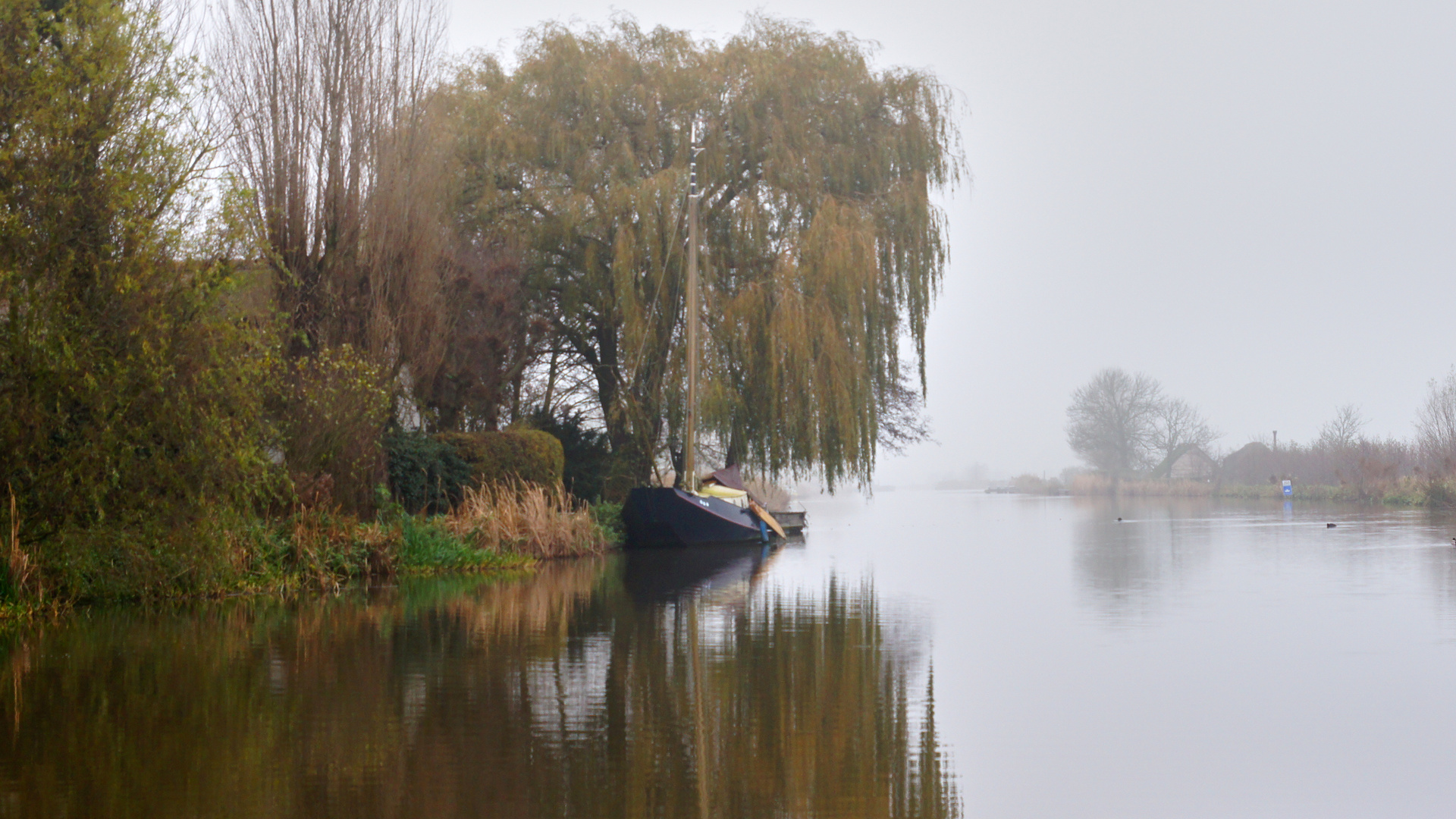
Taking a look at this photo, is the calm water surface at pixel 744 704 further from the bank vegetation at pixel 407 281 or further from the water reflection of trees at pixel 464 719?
the bank vegetation at pixel 407 281

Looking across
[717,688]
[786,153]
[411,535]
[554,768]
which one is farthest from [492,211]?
[554,768]

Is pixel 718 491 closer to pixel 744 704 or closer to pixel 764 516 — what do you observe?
pixel 764 516

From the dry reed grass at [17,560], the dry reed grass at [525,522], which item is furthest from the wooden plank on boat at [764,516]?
the dry reed grass at [17,560]

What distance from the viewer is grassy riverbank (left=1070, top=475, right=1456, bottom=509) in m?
40.5

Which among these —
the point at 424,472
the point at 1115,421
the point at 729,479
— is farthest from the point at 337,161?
the point at 1115,421

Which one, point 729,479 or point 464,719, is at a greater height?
point 729,479

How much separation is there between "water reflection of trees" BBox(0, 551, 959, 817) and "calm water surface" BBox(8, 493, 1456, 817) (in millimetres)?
25

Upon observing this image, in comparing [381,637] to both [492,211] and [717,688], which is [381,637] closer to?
[717,688]

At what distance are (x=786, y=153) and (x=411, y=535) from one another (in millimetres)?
12340

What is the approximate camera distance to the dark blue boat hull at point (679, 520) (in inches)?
885

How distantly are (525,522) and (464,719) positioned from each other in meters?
12.4

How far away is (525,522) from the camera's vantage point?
18.5 m

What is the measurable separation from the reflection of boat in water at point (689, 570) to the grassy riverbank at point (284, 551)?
159 cm

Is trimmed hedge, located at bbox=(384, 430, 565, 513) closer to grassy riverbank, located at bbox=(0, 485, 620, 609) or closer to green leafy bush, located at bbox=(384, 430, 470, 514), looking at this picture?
green leafy bush, located at bbox=(384, 430, 470, 514)
